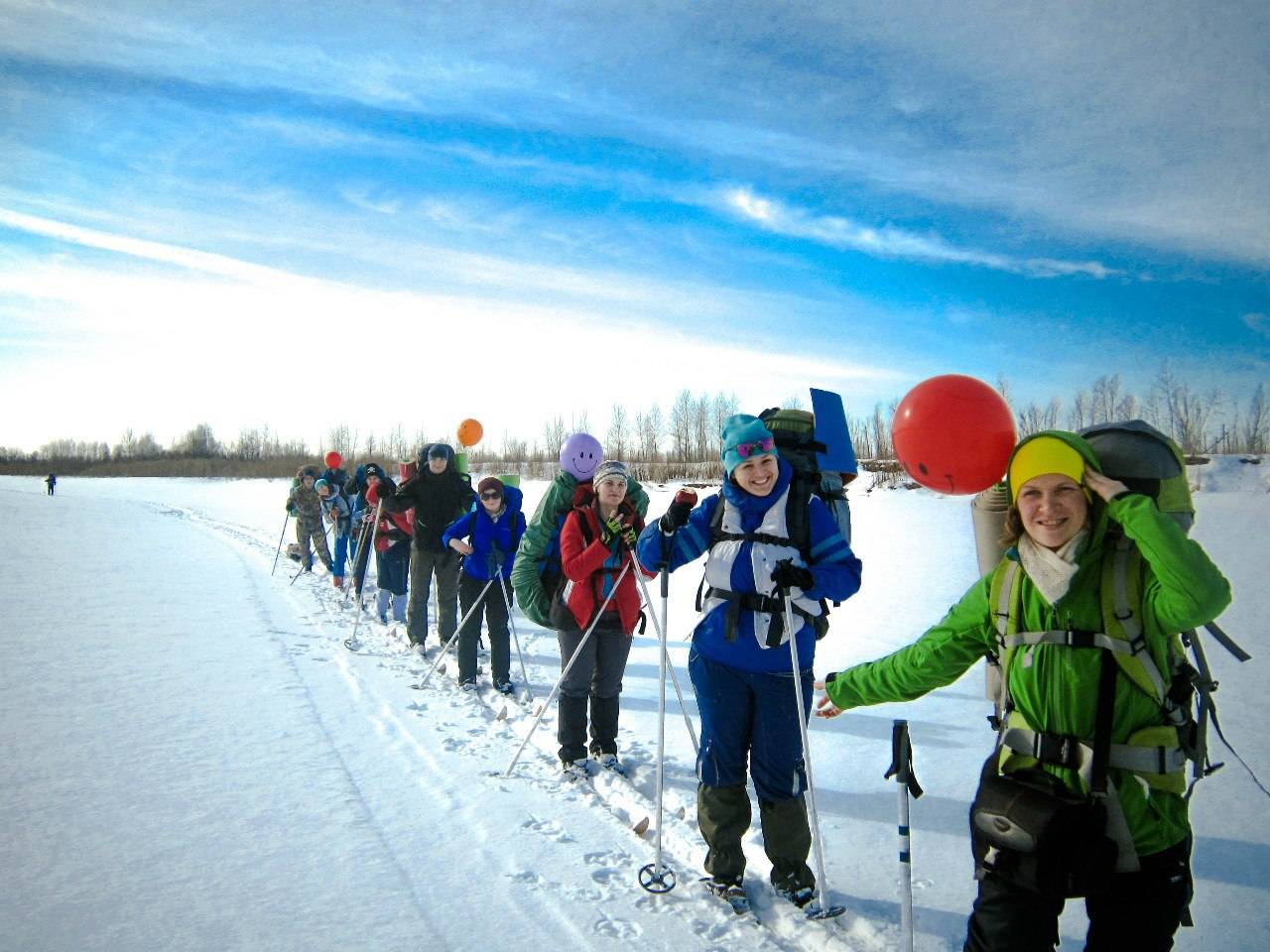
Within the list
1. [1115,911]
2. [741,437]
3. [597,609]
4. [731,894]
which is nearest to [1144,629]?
[1115,911]

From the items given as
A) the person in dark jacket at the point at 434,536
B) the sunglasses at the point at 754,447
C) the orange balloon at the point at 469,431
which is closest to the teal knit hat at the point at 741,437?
the sunglasses at the point at 754,447

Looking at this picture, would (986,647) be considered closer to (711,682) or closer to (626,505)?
(711,682)

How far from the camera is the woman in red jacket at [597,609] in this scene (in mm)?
4762

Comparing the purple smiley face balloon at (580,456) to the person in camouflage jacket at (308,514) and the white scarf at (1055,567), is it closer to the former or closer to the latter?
the white scarf at (1055,567)

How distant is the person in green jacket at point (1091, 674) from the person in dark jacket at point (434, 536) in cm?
670

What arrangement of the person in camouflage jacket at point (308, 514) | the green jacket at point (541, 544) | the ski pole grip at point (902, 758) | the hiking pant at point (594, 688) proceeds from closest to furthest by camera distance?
the ski pole grip at point (902, 758)
the hiking pant at point (594, 688)
the green jacket at point (541, 544)
the person in camouflage jacket at point (308, 514)

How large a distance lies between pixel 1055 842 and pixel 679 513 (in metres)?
2.18

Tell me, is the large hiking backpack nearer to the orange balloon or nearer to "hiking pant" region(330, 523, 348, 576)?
the orange balloon

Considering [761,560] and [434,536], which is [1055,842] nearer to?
[761,560]

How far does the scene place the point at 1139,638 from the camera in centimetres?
197

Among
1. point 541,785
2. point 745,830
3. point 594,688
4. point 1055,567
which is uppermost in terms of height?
point 1055,567

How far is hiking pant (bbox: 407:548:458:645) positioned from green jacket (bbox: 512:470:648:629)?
10.6 feet

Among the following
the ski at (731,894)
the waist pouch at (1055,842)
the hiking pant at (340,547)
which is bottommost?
the ski at (731,894)

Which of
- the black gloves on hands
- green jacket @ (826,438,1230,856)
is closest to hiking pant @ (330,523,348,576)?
the black gloves on hands
